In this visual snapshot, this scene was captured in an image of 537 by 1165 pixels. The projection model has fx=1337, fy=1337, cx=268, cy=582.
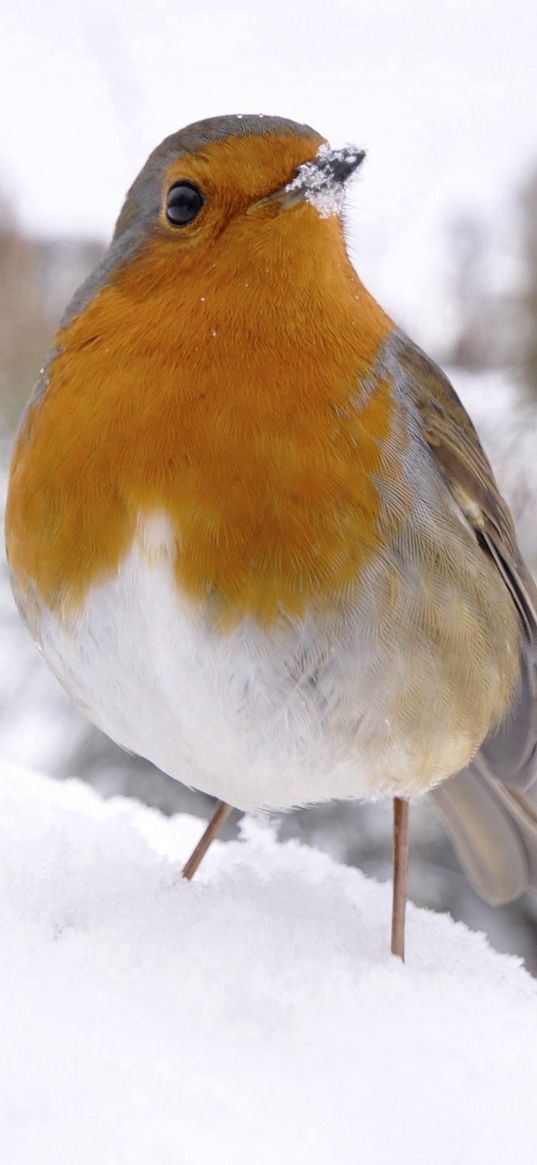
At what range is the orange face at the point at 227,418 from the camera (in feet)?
5.51

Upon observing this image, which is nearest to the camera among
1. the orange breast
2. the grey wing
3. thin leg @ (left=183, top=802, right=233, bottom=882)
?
the orange breast

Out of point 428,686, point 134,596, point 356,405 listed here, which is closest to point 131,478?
point 134,596

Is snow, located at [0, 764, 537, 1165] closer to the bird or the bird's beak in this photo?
the bird

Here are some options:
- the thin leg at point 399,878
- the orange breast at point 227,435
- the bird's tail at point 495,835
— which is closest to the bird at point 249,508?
the orange breast at point 227,435

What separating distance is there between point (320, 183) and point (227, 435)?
354 mm

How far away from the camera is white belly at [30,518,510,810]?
1.72 meters

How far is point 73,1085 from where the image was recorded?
1439mm

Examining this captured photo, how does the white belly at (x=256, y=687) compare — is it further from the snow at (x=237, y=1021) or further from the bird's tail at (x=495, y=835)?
the bird's tail at (x=495, y=835)

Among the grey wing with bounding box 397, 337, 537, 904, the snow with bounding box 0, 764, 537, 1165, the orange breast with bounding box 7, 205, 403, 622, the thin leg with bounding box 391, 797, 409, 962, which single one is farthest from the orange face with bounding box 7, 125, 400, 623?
the thin leg with bounding box 391, 797, 409, 962

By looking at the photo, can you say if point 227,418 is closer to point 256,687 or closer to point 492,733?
point 256,687

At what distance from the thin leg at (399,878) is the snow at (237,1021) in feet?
0.13

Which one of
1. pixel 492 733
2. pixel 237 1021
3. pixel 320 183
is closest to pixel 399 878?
pixel 492 733

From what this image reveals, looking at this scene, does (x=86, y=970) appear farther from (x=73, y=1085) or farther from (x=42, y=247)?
(x=42, y=247)

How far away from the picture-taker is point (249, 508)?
5.47 feet
